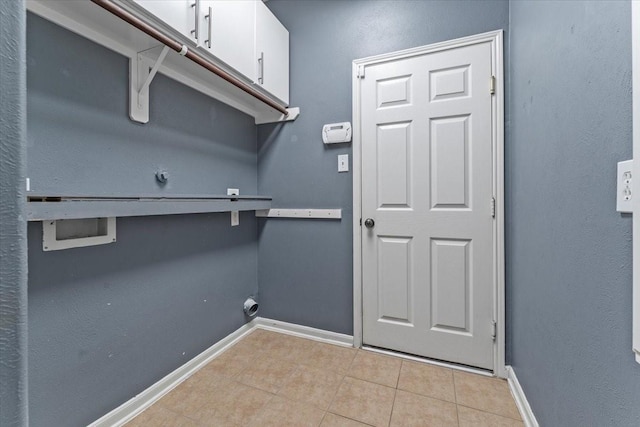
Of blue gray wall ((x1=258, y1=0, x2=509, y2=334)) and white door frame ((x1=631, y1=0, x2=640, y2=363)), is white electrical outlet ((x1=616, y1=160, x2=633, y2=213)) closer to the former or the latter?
white door frame ((x1=631, y1=0, x2=640, y2=363))

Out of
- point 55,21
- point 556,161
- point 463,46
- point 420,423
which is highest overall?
point 463,46

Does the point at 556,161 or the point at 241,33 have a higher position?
the point at 241,33

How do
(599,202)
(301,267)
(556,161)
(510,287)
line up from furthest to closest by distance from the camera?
1. (301,267)
2. (510,287)
3. (556,161)
4. (599,202)

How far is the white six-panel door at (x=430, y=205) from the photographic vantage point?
1627 mm

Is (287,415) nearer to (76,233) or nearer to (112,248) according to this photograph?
(112,248)

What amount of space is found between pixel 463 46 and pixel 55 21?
199cm

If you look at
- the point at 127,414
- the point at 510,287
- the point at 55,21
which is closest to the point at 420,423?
the point at 510,287

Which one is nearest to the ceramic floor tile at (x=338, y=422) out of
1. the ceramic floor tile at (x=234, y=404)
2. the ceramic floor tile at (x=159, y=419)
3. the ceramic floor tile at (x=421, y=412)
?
the ceramic floor tile at (x=421, y=412)

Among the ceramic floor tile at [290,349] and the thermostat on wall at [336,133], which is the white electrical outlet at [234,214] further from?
the ceramic floor tile at [290,349]

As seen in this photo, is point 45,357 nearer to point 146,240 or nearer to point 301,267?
point 146,240

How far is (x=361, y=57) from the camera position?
189 centimetres

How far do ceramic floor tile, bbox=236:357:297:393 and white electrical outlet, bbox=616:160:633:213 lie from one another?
159 cm

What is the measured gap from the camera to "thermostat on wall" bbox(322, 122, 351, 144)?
191cm

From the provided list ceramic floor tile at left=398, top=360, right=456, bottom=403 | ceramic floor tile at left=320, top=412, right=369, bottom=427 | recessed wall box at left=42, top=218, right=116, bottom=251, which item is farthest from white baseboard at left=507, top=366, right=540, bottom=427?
recessed wall box at left=42, top=218, right=116, bottom=251
